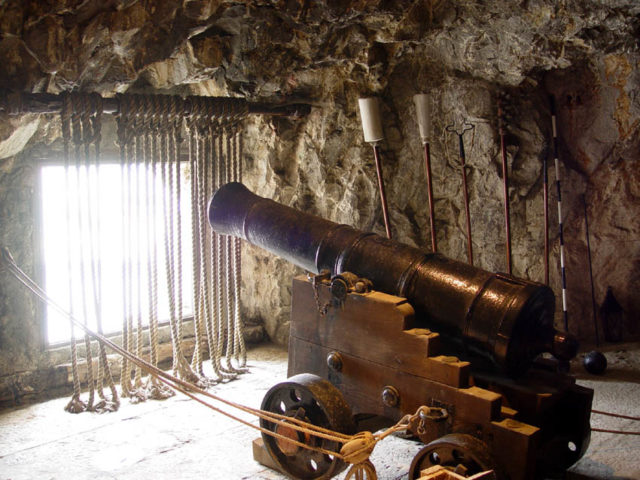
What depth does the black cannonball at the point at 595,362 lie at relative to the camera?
4.58m

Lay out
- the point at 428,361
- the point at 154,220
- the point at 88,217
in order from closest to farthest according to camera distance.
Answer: the point at 428,361 → the point at 88,217 → the point at 154,220

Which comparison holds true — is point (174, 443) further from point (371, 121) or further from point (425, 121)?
point (425, 121)

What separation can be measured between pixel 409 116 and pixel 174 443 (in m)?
2.89

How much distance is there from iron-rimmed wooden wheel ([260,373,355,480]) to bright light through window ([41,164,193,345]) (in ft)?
5.06

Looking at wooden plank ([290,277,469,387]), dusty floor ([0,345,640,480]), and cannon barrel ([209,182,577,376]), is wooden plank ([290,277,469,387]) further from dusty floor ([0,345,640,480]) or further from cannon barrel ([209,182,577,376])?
dusty floor ([0,345,640,480])

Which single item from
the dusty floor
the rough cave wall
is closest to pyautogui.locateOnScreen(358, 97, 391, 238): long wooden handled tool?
the rough cave wall

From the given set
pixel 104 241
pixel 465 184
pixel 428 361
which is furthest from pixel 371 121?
pixel 428 361

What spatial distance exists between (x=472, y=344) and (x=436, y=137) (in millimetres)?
2569

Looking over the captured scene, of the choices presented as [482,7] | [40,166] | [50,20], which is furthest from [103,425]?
[482,7]

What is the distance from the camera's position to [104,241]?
5.26 metres

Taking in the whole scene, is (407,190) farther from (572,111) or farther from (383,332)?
(383,332)

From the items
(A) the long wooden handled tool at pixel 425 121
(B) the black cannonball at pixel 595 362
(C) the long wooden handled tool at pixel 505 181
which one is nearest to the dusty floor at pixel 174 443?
(B) the black cannonball at pixel 595 362

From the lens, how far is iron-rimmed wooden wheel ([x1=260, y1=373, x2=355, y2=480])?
319cm

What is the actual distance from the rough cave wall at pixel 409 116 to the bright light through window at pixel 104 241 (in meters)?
0.23
